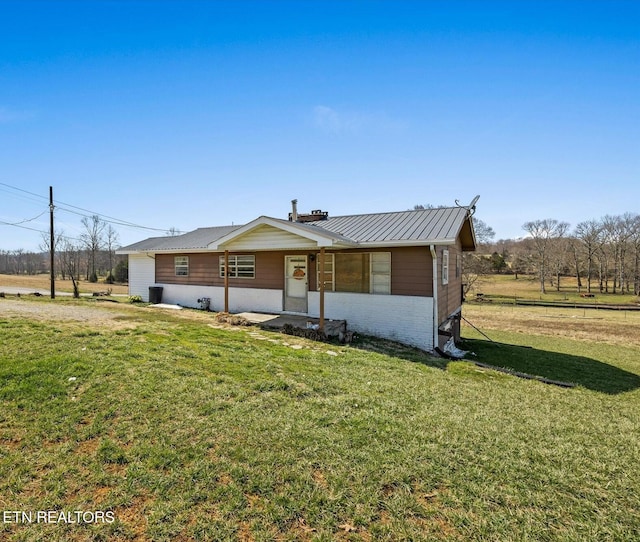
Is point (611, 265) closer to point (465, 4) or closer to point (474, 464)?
point (465, 4)

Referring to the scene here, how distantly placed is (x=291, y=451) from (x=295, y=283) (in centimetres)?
904

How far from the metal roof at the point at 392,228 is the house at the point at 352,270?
0.12 feet

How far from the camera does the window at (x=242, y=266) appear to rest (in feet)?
43.6

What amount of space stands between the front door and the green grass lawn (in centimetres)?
587

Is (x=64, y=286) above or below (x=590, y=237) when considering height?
below

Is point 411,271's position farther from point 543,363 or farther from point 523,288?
point 523,288

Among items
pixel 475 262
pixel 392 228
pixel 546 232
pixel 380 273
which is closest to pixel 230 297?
pixel 380 273

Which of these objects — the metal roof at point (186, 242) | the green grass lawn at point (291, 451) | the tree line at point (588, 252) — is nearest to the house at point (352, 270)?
the metal roof at point (186, 242)

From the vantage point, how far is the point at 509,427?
436 cm

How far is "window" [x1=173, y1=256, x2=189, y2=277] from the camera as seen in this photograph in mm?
15250

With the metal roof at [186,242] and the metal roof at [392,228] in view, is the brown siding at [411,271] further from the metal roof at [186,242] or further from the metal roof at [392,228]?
the metal roof at [186,242]

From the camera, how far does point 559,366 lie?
32.8 ft

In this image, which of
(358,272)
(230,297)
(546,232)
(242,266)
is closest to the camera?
(358,272)

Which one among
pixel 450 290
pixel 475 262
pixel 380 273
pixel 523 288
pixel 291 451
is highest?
pixel 475 262
